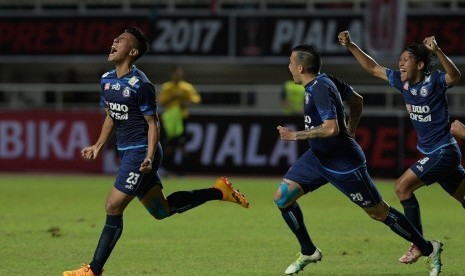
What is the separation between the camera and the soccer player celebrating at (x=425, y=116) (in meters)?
10.5

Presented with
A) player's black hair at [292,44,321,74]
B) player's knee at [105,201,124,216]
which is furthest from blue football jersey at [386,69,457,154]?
player's knee at [105,201,124,216]

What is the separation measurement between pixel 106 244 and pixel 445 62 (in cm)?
344

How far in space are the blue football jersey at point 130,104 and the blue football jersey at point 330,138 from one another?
133 cm

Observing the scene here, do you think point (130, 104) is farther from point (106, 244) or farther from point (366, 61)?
point (366, 61)

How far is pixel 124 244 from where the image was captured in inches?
490

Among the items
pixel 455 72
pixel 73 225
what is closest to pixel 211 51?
pixel 73 225

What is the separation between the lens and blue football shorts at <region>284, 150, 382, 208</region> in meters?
9.69

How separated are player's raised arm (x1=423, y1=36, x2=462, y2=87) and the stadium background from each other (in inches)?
461

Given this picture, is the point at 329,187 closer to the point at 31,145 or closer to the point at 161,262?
the point at 31,145

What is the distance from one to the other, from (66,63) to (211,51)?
15.4 ft

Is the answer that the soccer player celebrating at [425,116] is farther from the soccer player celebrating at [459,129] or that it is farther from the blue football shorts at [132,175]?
the blue football shorts at [132,175]

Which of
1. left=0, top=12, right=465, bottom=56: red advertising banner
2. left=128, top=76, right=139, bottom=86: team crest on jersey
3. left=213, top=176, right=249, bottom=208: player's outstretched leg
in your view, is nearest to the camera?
left=128, top=76, right=139, bottom=86: team crest on jersey

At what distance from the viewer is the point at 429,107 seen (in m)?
10.6

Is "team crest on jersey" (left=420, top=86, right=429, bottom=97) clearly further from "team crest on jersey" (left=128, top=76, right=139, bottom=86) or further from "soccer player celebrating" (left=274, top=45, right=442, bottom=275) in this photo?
"team crest on jersey" (left=128, top=76, right=139, bottom=86)
